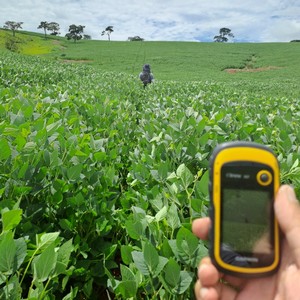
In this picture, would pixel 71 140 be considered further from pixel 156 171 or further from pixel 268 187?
pixel 268 187

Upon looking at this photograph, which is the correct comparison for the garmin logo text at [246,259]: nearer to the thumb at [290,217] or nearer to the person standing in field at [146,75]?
the thumb at [290,217]

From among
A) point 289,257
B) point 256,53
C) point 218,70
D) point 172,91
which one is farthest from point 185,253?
point 256,53

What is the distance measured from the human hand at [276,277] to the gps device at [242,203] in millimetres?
45

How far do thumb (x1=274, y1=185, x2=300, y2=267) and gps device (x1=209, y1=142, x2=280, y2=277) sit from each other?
5cm

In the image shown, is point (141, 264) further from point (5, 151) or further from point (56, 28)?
point (56, 28)

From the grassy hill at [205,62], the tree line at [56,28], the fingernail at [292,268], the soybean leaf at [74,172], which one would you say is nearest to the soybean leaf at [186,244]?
the fingernail at [292,268]

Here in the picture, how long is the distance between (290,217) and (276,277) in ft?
0.97

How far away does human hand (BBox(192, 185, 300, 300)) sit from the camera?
3.89 feet

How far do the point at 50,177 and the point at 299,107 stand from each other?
480cm

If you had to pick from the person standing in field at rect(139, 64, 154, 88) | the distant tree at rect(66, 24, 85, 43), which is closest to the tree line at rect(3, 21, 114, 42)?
the distant tree at rect(66, 24, 85, 43)

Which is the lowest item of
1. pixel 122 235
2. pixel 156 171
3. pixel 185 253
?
pixel 122 235

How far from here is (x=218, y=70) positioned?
44719 millimetres

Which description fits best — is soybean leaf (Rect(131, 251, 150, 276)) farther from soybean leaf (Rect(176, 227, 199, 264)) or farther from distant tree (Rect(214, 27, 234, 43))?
distant tree (Rect(214, 27, 234, 43))

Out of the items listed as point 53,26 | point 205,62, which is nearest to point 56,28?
point 53,26
